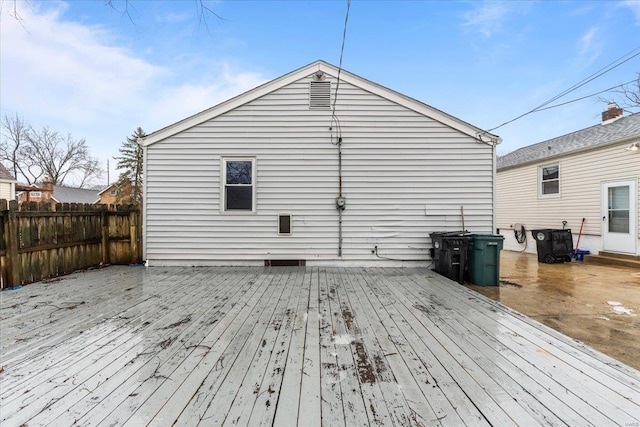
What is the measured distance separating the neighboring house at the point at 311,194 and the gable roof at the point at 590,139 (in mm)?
4901

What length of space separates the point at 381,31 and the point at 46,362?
26.8 feet

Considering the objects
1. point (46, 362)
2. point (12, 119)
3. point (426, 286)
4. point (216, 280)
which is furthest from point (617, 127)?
point (12, 119)

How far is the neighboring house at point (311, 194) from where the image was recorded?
6.01 m

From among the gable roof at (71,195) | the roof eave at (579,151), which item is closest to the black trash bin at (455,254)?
the roof eave at (579,151)

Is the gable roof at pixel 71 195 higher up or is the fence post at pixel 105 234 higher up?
the gable roof at pixel 71 195

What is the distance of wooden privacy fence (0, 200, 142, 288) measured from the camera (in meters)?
4.28

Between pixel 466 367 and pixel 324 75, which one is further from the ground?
pixel 324 75

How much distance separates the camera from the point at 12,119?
2594 centimetres

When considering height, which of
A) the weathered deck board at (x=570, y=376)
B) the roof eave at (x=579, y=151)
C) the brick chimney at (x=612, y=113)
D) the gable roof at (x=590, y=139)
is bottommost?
the weathered deck board at (x=570, y=376)

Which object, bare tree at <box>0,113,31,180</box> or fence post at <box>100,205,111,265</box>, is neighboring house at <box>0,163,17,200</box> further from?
bare tree at <box>0,113,31,180</box>

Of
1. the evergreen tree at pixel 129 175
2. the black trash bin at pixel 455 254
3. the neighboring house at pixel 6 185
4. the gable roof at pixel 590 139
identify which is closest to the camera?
the black trash bin at pixel 455 254

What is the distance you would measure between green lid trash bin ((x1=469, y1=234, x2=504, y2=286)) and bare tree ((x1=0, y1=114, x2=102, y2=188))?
40.1 meters

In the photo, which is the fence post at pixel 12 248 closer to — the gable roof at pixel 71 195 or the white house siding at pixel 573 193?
the white house siding at pixel 573 193

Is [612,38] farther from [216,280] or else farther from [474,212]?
[216,280]
